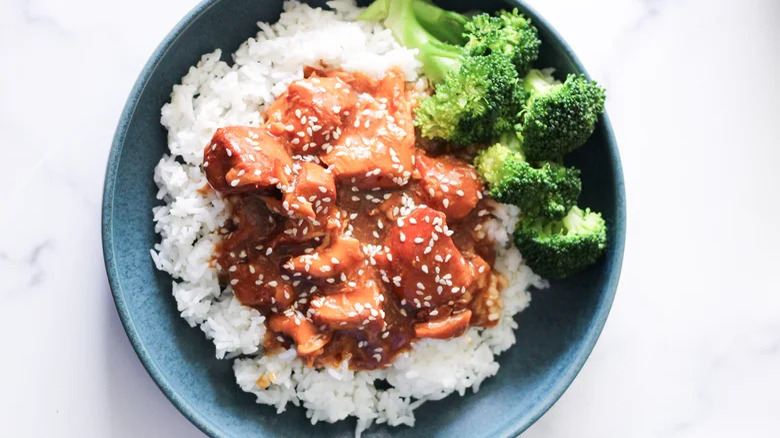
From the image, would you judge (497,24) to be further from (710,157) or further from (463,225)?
(710,157)

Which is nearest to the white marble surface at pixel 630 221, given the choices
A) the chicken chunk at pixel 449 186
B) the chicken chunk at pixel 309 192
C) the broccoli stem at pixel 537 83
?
the broccoli stem at pixel 537 83

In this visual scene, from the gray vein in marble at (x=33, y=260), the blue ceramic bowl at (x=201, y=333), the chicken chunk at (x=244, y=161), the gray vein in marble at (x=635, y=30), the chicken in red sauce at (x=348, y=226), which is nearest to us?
the chicken chunk at (x=244, y=161)

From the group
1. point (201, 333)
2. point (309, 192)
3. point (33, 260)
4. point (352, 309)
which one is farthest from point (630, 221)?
point (33, 260)

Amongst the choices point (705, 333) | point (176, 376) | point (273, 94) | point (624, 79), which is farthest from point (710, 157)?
point (176, 376)

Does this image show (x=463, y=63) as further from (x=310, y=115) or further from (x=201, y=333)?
(x=201, y=333)

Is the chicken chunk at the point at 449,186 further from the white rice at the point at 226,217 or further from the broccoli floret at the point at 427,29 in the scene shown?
the broccoli floret at the point at 427,29
